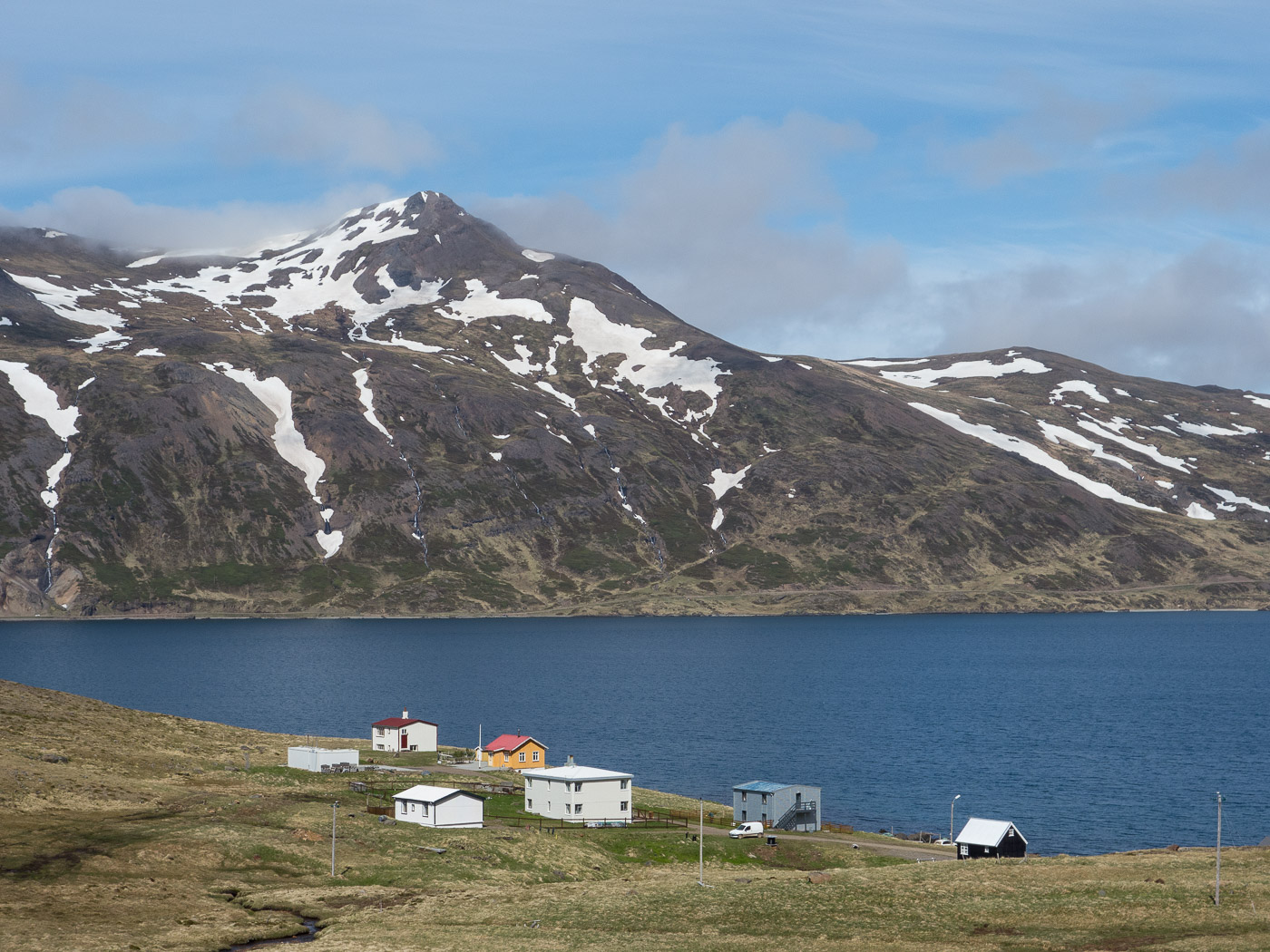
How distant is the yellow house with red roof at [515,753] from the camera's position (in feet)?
367

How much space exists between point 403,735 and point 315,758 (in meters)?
17.3

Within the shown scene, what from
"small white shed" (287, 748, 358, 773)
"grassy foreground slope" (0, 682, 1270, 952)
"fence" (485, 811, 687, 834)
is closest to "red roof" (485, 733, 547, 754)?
"small white shed" (287, 748, 358, 773)

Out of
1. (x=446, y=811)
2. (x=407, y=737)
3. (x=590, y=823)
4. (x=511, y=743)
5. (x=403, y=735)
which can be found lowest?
(x=590, y=823)

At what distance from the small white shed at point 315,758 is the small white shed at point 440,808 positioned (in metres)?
22.5

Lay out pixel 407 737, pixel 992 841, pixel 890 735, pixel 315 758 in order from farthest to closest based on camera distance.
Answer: pixel 890 735 → pixel 407 737 → pixel 315 758 → pixel 992 841

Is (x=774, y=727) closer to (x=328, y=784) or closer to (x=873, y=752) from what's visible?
(x=873, y=752)

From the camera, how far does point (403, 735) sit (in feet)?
397

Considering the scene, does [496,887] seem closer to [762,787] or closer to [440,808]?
[440,808]

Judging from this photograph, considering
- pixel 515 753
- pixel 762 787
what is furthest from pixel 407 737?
pixel 762 787

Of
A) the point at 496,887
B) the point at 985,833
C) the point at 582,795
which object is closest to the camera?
the point at 496,887

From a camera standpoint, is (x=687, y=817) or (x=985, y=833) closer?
(x=985, y=833)

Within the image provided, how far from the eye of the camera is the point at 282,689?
187m

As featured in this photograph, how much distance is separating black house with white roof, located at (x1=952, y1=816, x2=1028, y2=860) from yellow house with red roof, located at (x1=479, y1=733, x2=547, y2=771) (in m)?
41.7

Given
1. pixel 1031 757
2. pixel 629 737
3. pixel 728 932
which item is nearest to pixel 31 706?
pixel 629 737
